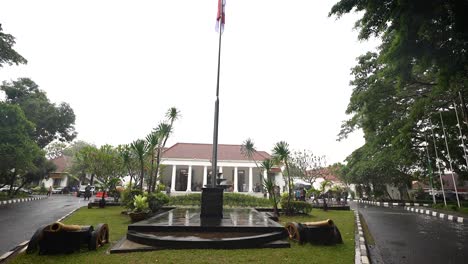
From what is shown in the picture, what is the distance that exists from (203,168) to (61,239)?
24980mm

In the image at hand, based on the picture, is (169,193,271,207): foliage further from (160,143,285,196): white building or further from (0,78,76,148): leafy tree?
(0,78,76,148): leafy tree

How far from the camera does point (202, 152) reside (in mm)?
29578

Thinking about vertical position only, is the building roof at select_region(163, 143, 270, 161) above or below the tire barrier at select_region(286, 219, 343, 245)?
above

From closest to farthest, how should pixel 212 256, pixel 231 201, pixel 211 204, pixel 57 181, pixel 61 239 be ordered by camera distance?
pixel 212 256
pixel 61 239
pixel 211 204
pixel 231 201
pixel 57 181

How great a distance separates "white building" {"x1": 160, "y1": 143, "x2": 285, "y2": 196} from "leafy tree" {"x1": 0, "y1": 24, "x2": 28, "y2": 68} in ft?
46.3

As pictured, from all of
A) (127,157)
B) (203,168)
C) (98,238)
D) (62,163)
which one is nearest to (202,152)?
(203,168)

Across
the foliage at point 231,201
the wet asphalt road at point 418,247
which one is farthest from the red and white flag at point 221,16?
the foliage at point 231,201

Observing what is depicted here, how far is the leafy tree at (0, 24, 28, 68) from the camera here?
15.5 metres

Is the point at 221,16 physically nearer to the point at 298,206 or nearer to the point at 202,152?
the point at 298,206

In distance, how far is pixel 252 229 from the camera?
6.21m

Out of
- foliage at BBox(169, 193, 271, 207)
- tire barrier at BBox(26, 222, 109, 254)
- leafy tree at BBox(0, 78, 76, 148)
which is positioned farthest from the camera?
leafy tree at BBox(0, 78, 76, 148)

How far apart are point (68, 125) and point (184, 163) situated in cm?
1338

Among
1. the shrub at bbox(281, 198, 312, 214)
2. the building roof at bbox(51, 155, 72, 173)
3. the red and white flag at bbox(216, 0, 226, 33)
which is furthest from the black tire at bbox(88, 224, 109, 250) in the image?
the building roof at bbox(51, 155, 72, 173)

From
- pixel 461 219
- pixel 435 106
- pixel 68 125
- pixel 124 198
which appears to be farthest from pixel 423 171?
pixel 68 125
